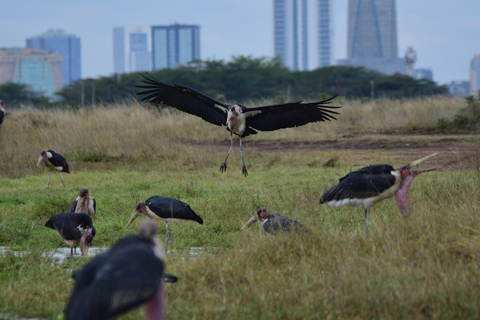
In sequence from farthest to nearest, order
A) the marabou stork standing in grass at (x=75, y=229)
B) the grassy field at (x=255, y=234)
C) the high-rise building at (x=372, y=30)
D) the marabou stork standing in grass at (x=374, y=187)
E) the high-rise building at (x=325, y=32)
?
1. the high-rise building at (x=325, y=32)
2. the high-rise building at (x=372, y=30)
3. the marabou stork standing in grass at (x=75, y=229)
4. the marabou stork standing in grass at (x=374, y=187)
5. the grassy field at (x=255, y=234)

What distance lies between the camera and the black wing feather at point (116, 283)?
2.88 meters

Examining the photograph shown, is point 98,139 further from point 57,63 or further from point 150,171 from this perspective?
point 57,63

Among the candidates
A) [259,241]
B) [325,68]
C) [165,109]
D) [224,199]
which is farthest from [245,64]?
[259,241]

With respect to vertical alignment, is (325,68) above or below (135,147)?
above

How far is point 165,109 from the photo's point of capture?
59.5 feet

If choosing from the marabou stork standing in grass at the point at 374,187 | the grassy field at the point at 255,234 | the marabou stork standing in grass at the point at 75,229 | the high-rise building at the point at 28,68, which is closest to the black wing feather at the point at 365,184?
the marabou stork standing in grass at the point at 374,187

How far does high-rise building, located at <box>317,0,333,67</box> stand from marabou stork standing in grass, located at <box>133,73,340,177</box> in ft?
495

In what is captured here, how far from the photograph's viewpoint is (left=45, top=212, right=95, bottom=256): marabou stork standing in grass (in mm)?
5539

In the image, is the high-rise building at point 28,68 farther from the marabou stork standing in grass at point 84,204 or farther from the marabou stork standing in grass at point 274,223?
the marabou stork standing in grass at point 274,223

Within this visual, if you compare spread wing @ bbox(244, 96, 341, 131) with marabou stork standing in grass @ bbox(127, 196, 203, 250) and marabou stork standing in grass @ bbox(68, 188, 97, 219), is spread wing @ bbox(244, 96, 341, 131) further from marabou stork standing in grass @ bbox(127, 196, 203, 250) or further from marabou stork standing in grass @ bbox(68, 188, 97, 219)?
marabou stork standing in grass @ bbox(127, 196, 203, 250)

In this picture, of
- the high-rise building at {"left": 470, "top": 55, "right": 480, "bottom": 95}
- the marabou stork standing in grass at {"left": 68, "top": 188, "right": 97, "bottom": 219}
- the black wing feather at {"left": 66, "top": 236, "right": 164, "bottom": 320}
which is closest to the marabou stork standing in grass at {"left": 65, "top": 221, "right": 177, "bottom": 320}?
the black wing feather at {"left": 66, "top": 236, "right": 164, "bottom": 320}

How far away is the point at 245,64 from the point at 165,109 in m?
23.8

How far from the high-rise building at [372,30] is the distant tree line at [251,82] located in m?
110

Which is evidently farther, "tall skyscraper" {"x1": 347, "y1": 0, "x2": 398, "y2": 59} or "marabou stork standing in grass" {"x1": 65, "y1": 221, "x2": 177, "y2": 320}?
"tall skyscraper" {"x1": 347, "y1": 0, "x2": 398, "y2": 59}
